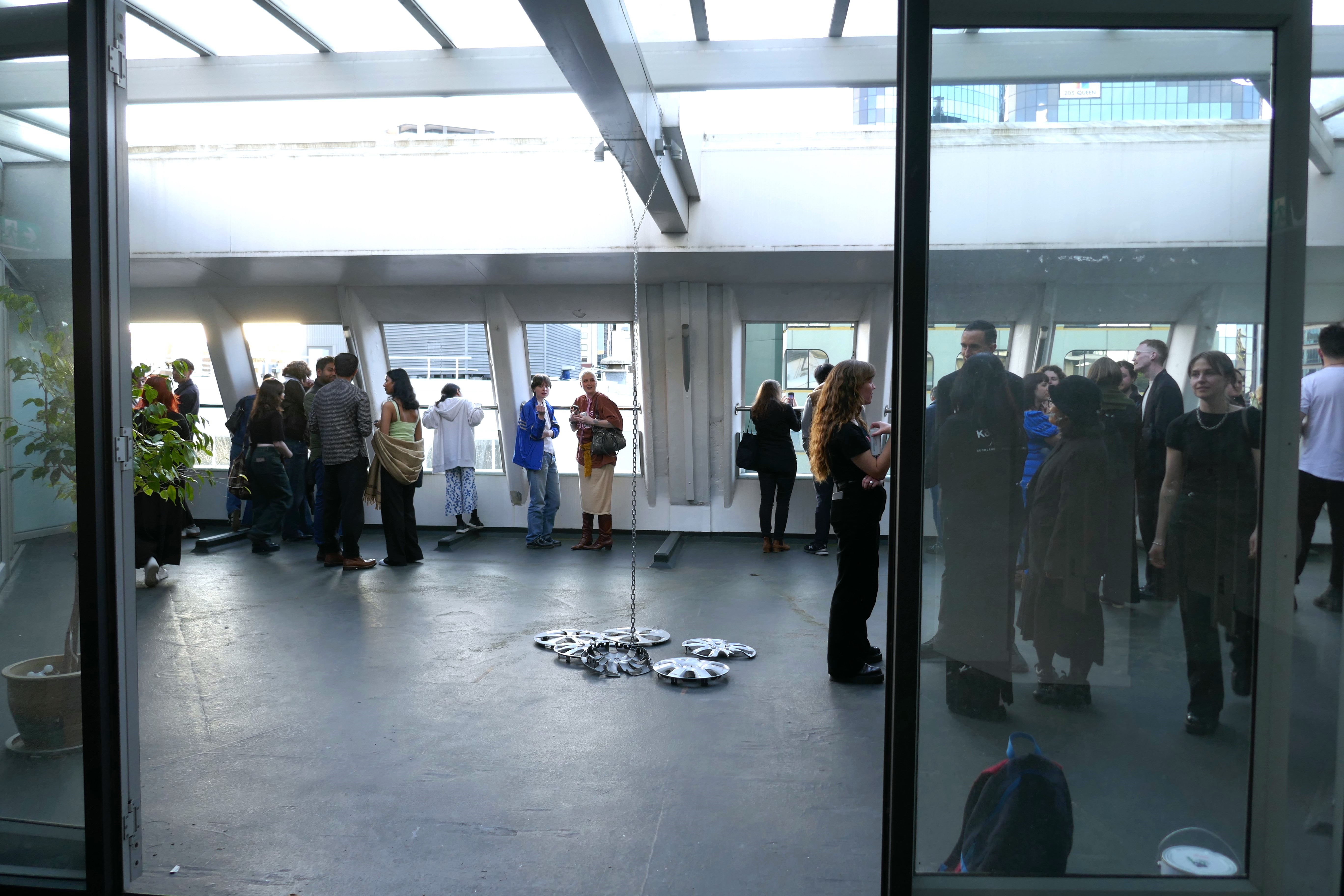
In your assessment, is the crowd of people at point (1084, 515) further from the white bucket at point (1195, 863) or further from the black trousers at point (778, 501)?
the black trousers at point (778, 501)

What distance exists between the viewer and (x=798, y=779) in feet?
10.9

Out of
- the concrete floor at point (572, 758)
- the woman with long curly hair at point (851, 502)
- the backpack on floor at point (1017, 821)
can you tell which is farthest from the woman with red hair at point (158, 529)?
the backpack on floor at point (1017, 821)

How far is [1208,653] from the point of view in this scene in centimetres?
213

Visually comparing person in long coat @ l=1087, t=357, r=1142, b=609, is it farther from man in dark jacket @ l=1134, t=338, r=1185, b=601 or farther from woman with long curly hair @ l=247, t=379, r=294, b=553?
woman with long curly hair @ l=247, t=379, r=294, b=553

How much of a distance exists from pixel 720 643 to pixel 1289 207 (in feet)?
12.0

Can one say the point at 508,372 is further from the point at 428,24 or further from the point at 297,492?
the point at 428,24

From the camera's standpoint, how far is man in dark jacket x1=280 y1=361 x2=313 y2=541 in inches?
340

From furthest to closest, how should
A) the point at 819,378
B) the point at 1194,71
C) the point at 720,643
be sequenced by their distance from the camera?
the point at 819,378 < the point at 720,643 < the point at 1194,71

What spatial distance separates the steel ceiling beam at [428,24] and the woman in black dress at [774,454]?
177 inches

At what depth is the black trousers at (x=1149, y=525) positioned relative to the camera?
212 cm

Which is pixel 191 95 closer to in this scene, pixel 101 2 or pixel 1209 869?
pixel 101 2

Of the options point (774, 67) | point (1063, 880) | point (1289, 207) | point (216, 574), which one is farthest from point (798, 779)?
point (216, 574)

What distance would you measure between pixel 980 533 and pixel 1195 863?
907 mm

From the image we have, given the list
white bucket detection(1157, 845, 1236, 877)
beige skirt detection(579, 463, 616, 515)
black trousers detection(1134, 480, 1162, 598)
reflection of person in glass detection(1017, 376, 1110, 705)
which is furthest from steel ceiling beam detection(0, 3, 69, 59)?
beige skirt detection(579, 463, 616, 515)
